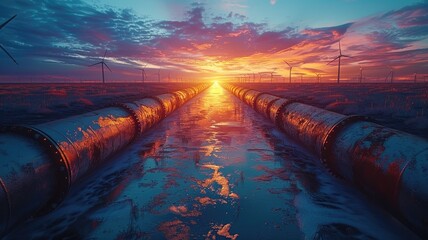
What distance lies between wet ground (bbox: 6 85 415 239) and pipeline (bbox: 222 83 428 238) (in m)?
0.51

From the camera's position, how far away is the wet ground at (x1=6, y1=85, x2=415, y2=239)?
149 inches

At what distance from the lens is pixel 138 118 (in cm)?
894

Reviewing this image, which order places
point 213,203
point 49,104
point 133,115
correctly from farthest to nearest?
point 49,104, point 133,115, point 213,203

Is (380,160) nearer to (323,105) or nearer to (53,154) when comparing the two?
(53,154)

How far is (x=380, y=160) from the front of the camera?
13.1 feet

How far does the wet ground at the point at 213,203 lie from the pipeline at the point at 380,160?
51cm

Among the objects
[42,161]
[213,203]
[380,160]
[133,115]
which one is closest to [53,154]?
[42,161]

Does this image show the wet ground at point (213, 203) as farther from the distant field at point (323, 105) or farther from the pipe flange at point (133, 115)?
the distant field at point (323, 105)

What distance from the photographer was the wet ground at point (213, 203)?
3797mm

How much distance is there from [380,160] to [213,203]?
2.82 m

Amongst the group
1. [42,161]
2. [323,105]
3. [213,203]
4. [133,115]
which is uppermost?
[133,115]

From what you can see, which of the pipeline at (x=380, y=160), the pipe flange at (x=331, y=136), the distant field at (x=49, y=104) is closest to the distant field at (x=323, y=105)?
the distant field at (x=49, y=104)

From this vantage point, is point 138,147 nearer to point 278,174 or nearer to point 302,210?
point 278,174

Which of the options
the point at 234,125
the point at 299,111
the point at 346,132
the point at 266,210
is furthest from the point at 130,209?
the point at 234,125
